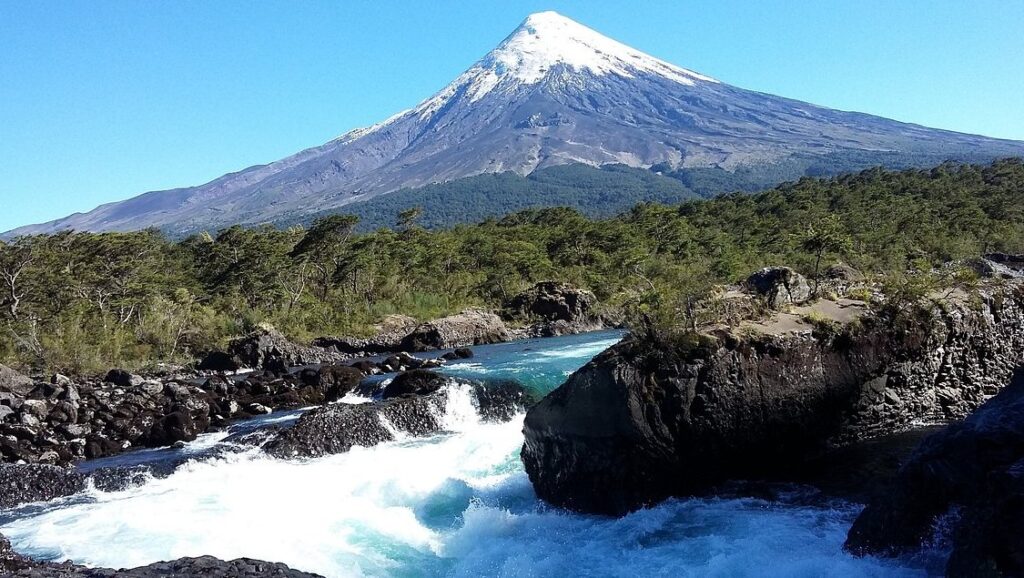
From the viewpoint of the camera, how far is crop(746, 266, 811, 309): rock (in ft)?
32.3

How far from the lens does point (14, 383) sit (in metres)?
20.8

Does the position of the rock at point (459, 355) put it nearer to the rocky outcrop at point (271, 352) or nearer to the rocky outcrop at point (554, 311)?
the rocky outcrop at point (271, 352)

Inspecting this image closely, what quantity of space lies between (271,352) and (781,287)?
23409 mm

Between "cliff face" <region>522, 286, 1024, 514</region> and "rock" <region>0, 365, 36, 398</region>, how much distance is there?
1893 centimetres

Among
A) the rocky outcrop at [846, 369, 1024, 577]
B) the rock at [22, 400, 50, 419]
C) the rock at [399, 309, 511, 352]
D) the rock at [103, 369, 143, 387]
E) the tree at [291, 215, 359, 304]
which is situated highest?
the tree at [291, 215, 359, 304]

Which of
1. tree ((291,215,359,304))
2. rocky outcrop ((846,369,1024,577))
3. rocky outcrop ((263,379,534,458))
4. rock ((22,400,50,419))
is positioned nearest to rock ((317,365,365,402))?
rocky outcrop ((263,379,534,458))

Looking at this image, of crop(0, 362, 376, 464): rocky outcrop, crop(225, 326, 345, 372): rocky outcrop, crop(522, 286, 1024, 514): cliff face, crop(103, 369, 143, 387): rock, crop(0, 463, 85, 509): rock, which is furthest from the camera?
crop(225, 326, 345, 372): rocky outcrop

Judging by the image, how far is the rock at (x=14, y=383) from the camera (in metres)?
20.0

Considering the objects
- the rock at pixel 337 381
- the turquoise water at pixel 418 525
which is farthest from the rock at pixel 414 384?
the turquoise water at pixel 418 525

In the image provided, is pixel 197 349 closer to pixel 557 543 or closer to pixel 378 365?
pixel 378 365

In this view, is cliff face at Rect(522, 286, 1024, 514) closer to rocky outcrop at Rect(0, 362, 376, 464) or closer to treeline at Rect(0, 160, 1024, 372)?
rocky outcrop at Rect(0, 362, 376, 464)

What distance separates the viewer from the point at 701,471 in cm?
790

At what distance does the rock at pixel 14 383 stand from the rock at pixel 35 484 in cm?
870

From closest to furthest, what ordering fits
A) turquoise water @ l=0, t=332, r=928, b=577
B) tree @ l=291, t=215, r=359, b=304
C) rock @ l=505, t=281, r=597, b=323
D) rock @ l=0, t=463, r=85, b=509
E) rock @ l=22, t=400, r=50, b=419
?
turquoise water @ l=0, t=332, r=928, b=577, rock @ l=0, t=463, r=85, b=509, rock @ l=22, t=400, r=50, b=419, rock @ l=505, t=281, r=597, b=323, tree @ l=291, t=215, r=359, b=304
